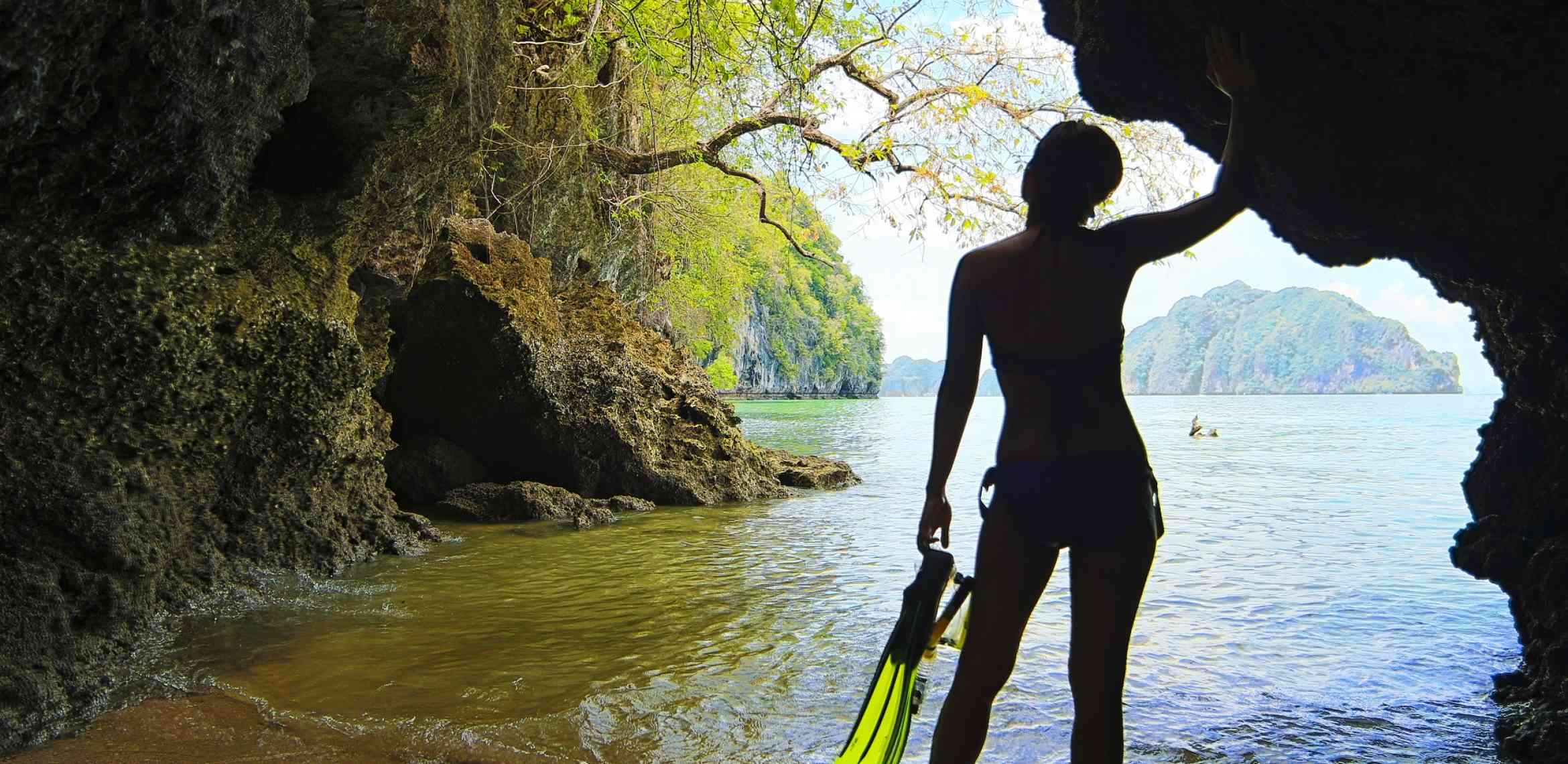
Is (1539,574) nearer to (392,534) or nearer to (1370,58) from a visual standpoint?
(1370,58)

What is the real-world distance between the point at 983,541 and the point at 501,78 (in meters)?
6.31

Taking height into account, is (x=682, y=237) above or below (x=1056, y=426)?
above

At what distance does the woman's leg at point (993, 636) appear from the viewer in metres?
2.25

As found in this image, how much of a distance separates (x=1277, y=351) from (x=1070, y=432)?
6037 inches

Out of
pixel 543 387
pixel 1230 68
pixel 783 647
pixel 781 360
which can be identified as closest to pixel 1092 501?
pixel 1230 68

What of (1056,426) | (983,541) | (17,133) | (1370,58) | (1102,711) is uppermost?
(1370,58)

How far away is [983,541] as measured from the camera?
231 cm

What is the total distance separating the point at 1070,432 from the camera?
2217mm

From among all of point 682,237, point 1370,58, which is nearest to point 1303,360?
point 682,237

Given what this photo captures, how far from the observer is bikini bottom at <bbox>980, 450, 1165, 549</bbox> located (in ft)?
7.12

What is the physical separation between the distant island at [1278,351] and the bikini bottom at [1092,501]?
124 meters

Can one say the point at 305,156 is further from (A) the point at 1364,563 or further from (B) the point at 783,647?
(A) the point at 1364,563

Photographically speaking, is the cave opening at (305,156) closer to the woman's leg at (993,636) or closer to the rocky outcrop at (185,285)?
the rocky outcrop at (185,285)

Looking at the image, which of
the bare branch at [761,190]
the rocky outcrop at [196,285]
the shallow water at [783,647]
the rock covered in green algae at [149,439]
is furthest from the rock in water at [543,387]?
the rock covered in green algae at [149,439]
